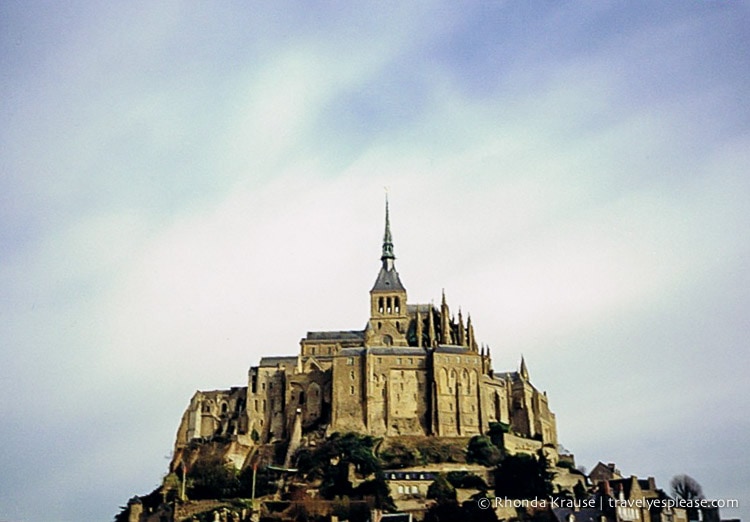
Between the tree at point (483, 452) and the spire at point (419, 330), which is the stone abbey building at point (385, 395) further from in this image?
the tree at point (483, 452)

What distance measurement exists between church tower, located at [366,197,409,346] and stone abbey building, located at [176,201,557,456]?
0.58 ft

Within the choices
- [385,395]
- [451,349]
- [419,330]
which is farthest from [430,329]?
[385,395]

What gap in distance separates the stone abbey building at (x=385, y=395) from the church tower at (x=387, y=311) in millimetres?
176

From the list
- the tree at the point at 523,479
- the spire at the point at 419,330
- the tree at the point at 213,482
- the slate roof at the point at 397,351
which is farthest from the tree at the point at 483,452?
the tree at the point at 213,482

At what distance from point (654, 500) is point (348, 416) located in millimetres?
27708

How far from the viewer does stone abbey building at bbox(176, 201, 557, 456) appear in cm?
8481

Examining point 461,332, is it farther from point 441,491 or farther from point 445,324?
point 441,491

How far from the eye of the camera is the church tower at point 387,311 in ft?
306

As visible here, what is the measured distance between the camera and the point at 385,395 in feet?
281

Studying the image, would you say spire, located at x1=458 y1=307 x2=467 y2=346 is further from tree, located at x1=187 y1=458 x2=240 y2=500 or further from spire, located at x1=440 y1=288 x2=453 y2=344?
tree, located at x1=187 y1=458 x2=240 y2=500

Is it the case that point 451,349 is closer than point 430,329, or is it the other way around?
point 451,349

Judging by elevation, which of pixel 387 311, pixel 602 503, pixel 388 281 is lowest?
pixel 602 503

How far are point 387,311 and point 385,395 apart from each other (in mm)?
12584

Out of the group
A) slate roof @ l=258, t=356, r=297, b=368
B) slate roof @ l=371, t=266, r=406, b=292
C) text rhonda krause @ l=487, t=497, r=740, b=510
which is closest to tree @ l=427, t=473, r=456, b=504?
text rhonda krause @ l=487, t=497, r=740, b=510
